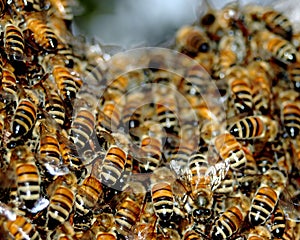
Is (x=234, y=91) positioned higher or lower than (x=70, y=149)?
higher

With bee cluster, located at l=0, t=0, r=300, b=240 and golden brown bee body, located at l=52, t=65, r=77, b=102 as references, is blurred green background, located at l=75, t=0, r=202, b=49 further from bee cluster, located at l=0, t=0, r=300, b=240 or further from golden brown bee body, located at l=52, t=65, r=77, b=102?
golden brown bee body, located at l=52, t=65, r=77, b=102

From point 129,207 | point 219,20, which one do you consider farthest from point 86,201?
point 219,20

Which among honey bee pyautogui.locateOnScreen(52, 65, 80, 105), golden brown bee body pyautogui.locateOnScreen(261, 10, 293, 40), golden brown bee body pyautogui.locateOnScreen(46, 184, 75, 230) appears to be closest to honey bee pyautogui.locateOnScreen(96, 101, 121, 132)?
honey bee pyautogui.locateOnScreen(52, 65, 80, 105)

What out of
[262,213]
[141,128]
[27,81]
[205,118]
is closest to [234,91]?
[205,118]

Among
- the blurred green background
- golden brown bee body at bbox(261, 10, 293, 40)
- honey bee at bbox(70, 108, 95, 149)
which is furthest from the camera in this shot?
the blurred green background

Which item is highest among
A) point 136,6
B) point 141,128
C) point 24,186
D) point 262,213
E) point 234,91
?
point 136,6

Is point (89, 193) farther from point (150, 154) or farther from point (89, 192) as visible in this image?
point (150, 154)

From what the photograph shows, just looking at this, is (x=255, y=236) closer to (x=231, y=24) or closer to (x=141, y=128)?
(x=141, y=128)
